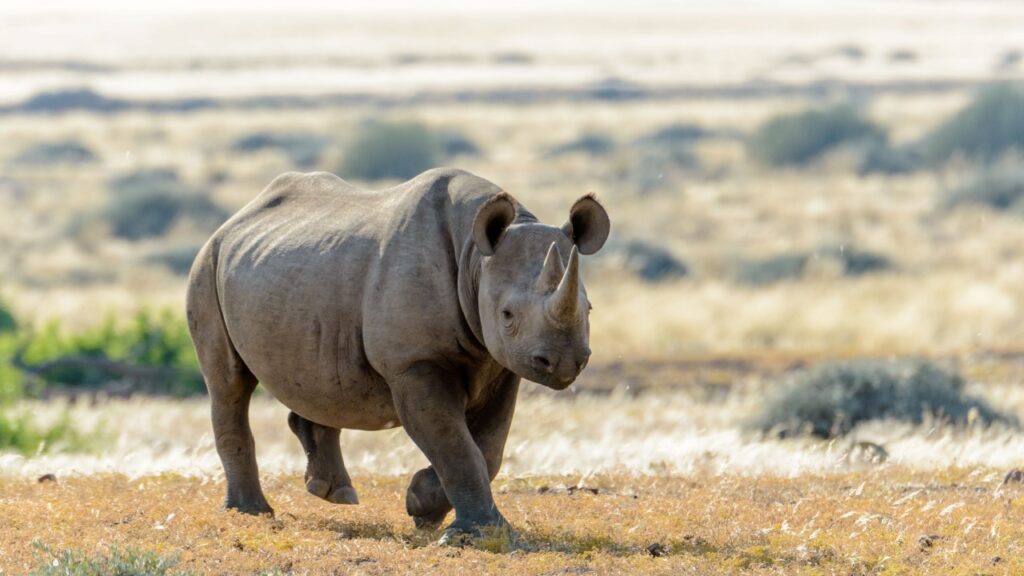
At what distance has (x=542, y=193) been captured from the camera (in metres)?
53.8

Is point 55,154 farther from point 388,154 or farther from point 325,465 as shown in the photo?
point 325,465

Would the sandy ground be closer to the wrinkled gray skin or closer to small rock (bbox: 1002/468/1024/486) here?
small rock (bbox: 1002/468/1024/486)

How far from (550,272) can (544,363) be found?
420 millimetres

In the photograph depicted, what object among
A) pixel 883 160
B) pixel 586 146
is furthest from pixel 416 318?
pixel 586 146

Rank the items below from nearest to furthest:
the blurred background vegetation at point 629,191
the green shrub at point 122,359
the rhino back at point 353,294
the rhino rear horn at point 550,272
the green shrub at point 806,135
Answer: the rhino rear horn at point 550,272
the rhino back at point 353,294
the green shrub at point 122,359
the blurred background vegetation at point 629,191
the green shrub at point 806,135

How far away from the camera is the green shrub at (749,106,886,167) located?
216ft

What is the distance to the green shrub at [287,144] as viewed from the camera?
226 ft

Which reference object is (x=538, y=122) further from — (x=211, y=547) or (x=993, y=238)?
(x=211, y=547)

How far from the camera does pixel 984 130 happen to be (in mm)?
66375

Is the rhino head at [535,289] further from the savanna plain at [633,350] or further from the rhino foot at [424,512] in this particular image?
the rhino foot at [424,512]

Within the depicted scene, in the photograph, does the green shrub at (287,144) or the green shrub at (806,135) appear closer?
Result: the green shrub at (806,135)

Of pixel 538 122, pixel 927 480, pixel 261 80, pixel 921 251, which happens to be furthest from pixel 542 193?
pixel 261 80

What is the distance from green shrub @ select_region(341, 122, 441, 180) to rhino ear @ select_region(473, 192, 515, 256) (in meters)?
53.4

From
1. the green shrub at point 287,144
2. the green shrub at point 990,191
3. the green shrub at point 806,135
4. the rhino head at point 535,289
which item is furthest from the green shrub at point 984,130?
the rhino head at point 535,289
